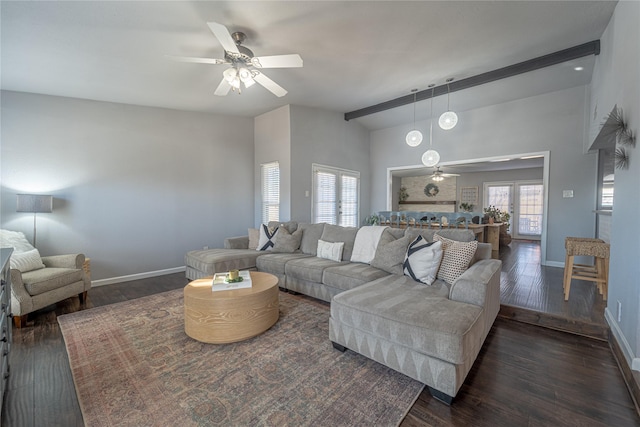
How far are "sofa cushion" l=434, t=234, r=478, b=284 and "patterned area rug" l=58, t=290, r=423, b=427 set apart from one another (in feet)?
3.51

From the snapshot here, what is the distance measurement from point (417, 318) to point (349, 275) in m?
1.22

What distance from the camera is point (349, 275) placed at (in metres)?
2.95

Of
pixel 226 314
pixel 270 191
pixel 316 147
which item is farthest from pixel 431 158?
pixel 226 314

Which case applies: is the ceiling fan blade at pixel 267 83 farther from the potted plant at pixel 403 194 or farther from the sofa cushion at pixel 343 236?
the potted plant at pixel 403 194

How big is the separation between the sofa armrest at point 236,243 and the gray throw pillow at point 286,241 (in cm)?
67

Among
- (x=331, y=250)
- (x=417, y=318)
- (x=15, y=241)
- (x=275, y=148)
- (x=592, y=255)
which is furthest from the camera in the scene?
(x=275, y=148)

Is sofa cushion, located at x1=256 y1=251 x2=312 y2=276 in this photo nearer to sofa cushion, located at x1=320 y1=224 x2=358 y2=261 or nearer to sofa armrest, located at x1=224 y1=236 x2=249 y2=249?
sofa cushion, located at x1=320 y1=224 x2=358 y2=261

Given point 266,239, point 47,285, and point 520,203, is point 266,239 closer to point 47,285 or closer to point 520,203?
point 47,285

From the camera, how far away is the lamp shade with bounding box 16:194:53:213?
3248 millimetres

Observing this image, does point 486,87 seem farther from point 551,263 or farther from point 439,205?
point 439,205

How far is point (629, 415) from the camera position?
1556 mm

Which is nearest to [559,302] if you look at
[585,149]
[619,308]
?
[619,308]

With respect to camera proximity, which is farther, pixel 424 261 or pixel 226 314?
pixel 424 261

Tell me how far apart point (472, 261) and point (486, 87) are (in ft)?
12.0
